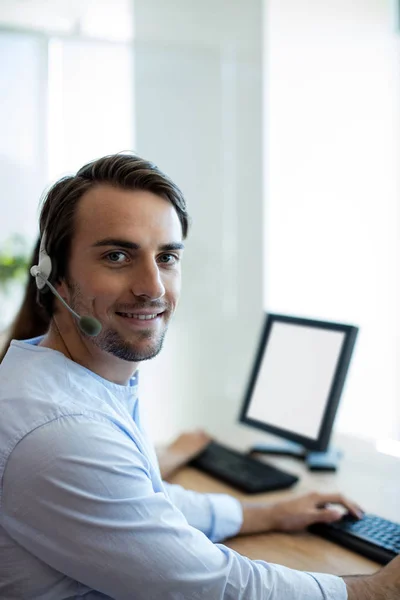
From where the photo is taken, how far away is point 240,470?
1.74 meters

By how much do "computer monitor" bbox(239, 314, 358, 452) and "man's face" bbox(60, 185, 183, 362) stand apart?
0.65 m

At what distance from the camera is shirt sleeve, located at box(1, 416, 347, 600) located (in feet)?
3.09

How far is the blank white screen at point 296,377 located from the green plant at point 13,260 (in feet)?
4.54

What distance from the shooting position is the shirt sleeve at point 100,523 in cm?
94

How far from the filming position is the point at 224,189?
118 inches

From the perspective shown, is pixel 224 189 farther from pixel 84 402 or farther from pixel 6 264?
pixel 84 402

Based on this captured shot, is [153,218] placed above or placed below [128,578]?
above

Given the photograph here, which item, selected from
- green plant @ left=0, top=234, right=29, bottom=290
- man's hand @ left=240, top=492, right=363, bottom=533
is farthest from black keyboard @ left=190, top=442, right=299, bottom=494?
green plant @ left=0, top=234, right=29, bottom=290

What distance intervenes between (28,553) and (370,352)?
6.95 ft

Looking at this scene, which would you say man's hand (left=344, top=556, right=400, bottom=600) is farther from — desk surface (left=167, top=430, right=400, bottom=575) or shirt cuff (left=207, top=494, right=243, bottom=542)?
shirt cuff (left=207, top=494, right=243, bottom=542)

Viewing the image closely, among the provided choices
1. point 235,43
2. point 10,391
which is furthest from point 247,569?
point 235,43

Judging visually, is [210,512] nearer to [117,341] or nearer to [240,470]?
[240,470]

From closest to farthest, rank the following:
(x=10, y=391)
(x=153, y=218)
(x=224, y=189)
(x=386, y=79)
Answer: (x=10, y=391) < (x=153, y=218) < (x=386, y=79) < (x=224, y=189)

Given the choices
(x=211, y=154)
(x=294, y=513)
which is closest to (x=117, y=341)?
(x=294, y=513)
